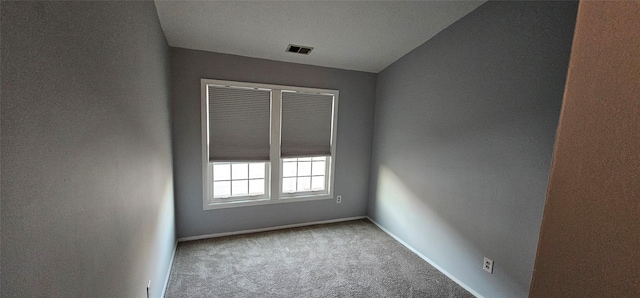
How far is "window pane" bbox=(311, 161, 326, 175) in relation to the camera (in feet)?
12.0

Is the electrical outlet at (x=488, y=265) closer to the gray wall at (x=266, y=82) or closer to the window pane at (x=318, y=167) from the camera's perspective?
the gray wall at (x=266, y=82)

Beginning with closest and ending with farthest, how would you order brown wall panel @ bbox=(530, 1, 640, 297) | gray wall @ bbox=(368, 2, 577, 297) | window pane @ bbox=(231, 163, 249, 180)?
brown wall panel @ bbox=(530, 1, 640, 297), gray wall @ bbox=(368, 2, 577, 297), window pane @ bbox=(231, 163, 249, 180)

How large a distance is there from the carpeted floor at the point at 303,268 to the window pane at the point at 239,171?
0.77 meters

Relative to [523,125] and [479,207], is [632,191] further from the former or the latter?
[479,207]

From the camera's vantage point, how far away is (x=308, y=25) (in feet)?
7.79

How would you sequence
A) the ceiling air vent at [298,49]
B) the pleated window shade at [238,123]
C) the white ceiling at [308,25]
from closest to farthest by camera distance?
the white ceiling at [308,25], the ceiling air vent at [298,49], the pleated window shade at [238,123]

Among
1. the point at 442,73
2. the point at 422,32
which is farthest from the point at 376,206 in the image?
the point at 422,32

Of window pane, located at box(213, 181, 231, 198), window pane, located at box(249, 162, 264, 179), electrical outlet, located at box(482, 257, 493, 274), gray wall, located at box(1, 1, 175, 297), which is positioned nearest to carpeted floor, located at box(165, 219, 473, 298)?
electrical outlet, located at box(482, 257, 493, 274)

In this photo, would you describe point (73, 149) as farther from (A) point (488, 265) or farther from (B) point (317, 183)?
(B) point (317, 183)

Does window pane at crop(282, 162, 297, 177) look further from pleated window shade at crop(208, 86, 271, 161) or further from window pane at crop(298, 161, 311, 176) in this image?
pleated window shade at crop(208, 86, 271, 161)

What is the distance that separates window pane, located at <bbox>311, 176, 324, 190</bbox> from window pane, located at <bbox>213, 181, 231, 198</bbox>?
1.17m

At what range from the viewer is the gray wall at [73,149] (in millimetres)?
521

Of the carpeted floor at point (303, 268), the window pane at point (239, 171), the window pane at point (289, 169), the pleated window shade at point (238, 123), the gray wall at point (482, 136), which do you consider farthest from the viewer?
the window pane at point (289, 169)

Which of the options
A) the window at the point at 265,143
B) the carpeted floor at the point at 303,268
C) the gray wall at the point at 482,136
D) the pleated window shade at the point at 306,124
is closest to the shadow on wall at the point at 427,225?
the gray wall at the point at 482,136
